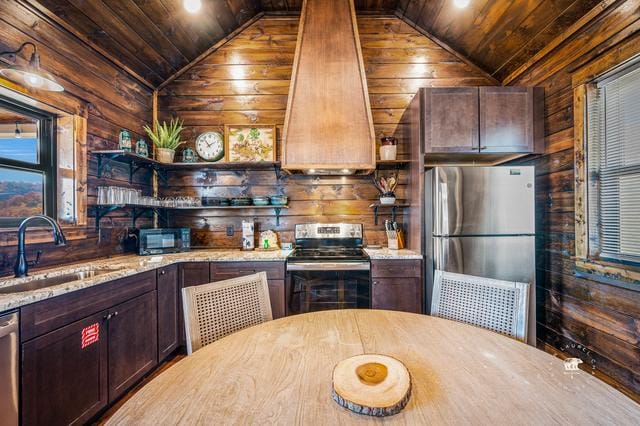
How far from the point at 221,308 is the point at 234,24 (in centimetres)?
307

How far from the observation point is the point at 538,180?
8.41ft

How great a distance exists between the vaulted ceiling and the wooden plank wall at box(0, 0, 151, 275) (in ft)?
0.36

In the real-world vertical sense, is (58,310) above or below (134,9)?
below

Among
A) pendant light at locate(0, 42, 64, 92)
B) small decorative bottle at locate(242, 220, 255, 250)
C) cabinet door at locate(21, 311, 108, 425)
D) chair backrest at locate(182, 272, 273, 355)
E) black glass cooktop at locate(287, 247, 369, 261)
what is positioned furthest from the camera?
small decorative bottle at locate(242, 220, 255, 250)

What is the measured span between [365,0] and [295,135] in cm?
172

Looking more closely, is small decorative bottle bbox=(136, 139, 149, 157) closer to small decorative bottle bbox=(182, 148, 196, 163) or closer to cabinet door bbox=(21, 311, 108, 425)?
small decorative bottle bbox=(182, 148, 196, 163)

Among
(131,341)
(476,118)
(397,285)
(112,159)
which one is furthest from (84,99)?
(476,118)

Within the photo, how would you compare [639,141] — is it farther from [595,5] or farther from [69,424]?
[69,424]

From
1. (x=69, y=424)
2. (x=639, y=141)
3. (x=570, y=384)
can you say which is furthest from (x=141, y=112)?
(x=639, y=141)

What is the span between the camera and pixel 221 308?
125 centimetres

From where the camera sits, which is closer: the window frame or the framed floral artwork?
the window frame

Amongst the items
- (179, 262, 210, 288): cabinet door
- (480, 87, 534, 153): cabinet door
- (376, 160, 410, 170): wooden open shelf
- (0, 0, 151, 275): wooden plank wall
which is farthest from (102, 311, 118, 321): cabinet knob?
(480, 87, 534, 153): cabinet door

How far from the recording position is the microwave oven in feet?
8.68

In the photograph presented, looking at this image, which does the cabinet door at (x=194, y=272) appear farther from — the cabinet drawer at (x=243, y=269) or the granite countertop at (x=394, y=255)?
the granite countertop at (x=394, y=255)
